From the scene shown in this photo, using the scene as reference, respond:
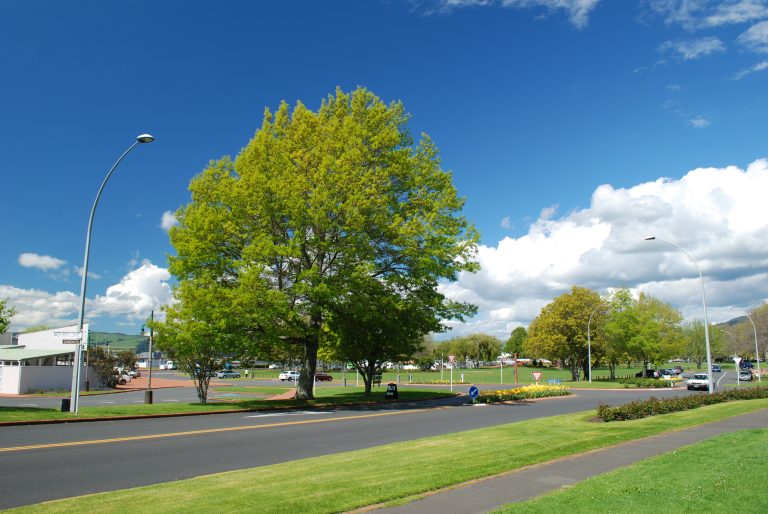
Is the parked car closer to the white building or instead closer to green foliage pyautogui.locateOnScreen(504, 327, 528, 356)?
the white building

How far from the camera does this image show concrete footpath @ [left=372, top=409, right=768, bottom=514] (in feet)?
24.1

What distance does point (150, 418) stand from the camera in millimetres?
19938

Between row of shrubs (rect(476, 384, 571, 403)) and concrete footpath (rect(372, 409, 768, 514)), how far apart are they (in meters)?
16.5

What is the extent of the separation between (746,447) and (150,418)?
18394 millimetres

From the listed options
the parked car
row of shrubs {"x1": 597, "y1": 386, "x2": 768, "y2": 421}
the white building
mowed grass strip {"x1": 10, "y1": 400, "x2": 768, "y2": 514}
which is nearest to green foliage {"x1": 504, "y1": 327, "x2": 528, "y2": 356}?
the parked car

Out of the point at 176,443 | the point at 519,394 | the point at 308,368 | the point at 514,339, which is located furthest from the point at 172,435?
the point at 514,339

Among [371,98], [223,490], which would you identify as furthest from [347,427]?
[371,98]

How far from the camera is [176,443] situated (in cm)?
1387

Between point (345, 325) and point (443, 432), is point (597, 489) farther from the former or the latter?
point (345, 325)

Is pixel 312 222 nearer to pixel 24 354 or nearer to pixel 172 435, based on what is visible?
pixel 172 435

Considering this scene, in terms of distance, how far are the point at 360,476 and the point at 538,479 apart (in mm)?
2948

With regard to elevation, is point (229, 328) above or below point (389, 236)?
below

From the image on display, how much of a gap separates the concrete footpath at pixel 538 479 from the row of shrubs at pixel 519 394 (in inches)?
650

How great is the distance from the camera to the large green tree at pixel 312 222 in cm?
2420
